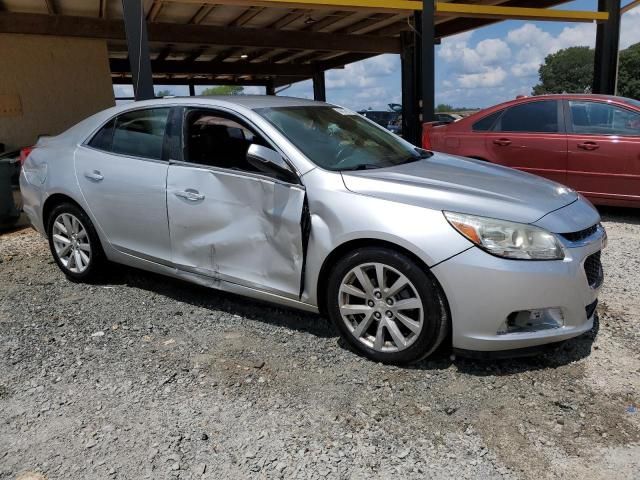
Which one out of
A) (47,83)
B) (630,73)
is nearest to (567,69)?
(630,73)

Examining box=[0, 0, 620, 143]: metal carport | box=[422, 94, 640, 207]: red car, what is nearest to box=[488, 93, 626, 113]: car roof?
box=[422, 94, 640, 207]: red car

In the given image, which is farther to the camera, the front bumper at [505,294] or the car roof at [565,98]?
the car roof at [565,98]

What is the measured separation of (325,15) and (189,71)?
Answer: 293 inches

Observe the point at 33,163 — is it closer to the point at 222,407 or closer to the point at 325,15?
the point at 222,407

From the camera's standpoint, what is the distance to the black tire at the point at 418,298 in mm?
2936

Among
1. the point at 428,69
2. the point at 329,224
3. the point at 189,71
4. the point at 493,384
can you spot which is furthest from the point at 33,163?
the point at 189,71

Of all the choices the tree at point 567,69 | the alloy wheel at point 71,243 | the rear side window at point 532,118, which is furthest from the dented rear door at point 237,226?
the tree at point 567,69

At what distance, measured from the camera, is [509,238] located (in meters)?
2.86

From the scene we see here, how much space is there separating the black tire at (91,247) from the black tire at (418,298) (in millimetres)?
2231

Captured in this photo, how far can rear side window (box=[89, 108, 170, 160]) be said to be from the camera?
406 centimetres

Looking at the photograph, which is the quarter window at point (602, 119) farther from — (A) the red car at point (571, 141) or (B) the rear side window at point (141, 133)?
(B) the rear side window at point (141, 133)

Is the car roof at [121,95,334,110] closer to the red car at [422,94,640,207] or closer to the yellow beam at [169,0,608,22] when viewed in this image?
the red car at [422,94,640,207]

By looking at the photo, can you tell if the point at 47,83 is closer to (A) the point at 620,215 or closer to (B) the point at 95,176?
(B) the point at 95,176

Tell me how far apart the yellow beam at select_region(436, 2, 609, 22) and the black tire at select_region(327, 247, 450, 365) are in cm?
749
